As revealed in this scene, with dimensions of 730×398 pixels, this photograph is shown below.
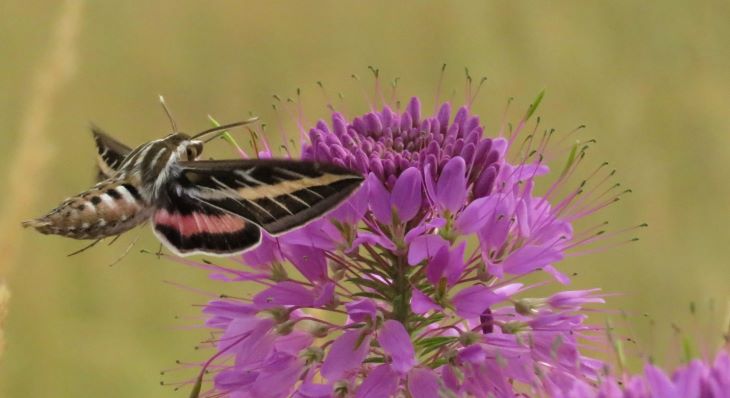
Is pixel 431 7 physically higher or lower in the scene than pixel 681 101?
higher

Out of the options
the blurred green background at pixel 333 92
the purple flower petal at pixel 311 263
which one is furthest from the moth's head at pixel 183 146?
the blurred green background at pixel 333 92

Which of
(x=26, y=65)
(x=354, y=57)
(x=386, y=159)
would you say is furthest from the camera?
(x=354, y=57)

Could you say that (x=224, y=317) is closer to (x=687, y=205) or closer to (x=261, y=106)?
(x=261, y=106)

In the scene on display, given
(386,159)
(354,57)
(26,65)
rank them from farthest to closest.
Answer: (354,57)
(26,65)
(386,159)

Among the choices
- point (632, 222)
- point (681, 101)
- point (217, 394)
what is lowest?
point (217, 394)

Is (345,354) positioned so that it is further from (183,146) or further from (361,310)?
(183,146)

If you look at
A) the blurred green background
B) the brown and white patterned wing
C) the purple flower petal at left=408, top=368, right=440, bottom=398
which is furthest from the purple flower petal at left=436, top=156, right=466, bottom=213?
the blurred green background

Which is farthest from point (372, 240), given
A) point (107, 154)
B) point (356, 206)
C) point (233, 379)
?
point (107, 154)

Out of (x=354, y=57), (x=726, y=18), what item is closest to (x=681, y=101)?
(x=726, y=18)
